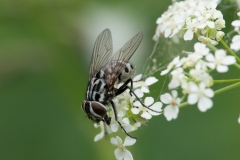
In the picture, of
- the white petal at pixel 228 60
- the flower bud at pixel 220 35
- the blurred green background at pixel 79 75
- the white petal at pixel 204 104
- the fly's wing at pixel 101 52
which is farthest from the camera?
the blurred green background at pixel 79 75

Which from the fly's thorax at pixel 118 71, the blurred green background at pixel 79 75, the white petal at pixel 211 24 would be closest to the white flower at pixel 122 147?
the fly's thorax at pixel 118 71

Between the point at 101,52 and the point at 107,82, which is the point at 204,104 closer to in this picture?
the point at 107,82

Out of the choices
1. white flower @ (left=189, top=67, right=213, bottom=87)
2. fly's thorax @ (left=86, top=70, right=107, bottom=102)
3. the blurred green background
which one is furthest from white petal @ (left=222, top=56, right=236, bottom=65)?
the blurred green background

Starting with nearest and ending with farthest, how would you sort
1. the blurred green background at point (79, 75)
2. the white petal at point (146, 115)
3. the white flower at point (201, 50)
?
1. the white flower at point (201, 50)
2. the white petal at point (146, 115)
3. the blurred green background at point (79, 75)

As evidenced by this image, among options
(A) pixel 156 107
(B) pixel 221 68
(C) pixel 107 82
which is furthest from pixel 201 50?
(C) pixel 107 82

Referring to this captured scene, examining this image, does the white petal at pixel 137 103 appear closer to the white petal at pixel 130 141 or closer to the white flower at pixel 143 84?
the white flower at pixel 143 84
